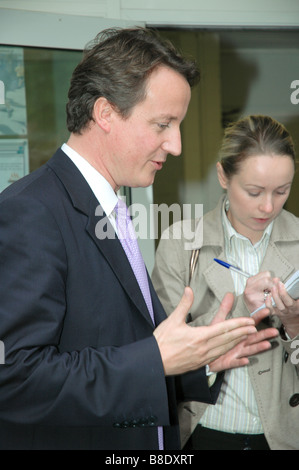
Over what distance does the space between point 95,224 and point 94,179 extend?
13cm

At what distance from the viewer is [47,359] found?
0.94 m

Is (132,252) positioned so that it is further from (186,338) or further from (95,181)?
(186,338)

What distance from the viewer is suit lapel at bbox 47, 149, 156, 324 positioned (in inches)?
42.1

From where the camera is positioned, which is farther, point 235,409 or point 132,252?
point 235,409

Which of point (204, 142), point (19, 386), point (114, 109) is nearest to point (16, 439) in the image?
point (19, 386)

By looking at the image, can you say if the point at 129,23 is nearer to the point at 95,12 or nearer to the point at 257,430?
the point at 95,12

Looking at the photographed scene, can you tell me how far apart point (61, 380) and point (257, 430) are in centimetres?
87

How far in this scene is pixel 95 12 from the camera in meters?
2.69
